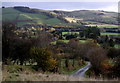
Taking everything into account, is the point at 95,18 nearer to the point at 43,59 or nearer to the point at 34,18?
the point at 34,18

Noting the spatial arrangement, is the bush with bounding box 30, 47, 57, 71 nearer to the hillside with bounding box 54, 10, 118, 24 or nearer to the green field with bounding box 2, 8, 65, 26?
the green field with bounding box 2, 8, 65, 26

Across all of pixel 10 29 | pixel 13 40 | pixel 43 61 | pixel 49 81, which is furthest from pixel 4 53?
pixel 49 81

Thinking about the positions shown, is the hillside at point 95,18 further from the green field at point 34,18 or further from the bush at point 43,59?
the bush at point 43,59

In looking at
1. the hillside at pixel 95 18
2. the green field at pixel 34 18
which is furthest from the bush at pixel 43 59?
the hillside at pixel 95 18

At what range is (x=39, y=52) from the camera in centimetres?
2506

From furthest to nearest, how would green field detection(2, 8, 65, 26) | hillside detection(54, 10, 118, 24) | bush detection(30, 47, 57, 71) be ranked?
hillside detection(54, 10, 118, 24) → green field detection(2, 8, 65, 26) → bush detection(30, 47, 57, 71)

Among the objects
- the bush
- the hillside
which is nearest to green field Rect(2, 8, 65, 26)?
the hillside

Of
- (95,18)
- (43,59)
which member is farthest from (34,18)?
(43,59)

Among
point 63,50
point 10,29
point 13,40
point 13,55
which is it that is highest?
point 10,29

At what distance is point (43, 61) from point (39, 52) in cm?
138

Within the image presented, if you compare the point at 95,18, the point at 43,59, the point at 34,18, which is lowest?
the point at 43,59

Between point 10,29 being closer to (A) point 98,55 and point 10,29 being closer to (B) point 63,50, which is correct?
(A) point 98,55

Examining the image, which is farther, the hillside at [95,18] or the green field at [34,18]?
the hillside at [95,18]

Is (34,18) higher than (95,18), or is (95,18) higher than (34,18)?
(34,18)
